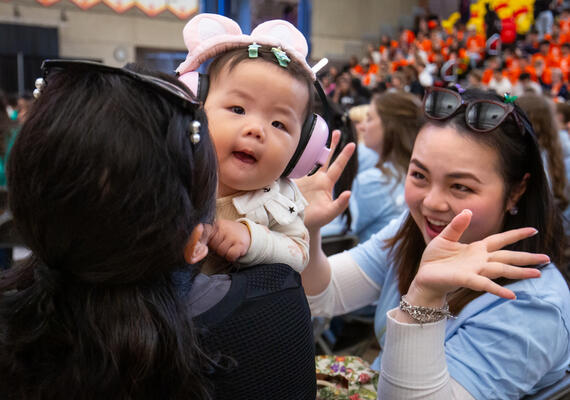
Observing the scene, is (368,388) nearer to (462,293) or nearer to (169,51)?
(462,293)

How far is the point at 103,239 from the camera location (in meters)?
0.62

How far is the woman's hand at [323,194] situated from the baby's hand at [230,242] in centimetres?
48

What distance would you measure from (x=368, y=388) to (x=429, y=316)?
326 millimetres

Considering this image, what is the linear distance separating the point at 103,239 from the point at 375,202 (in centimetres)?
233

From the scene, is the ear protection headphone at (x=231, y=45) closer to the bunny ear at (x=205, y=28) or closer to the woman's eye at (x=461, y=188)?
the bunny ear at (x=205, y=28)

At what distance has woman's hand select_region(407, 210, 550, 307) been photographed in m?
0.97

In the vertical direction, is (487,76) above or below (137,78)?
above

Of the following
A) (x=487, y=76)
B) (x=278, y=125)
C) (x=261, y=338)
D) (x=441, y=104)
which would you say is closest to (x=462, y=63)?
(x=487, y=76)

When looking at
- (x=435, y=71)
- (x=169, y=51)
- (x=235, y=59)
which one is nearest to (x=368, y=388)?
(x=235, y=59)

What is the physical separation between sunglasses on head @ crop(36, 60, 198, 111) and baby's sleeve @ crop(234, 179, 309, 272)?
0.40m

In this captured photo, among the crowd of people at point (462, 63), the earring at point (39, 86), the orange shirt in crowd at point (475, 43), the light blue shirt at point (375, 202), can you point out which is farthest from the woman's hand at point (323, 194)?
the orange shirt in crowd at point (475, 43)

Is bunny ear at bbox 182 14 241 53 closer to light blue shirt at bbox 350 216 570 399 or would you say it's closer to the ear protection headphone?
the ear protection headphone

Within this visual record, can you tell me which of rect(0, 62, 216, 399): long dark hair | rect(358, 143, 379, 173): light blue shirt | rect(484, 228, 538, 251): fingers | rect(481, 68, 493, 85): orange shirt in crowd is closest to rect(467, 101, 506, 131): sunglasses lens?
rect(484, 228, 538, 251): fingers

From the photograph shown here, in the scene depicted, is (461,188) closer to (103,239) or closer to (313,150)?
(313,150)
